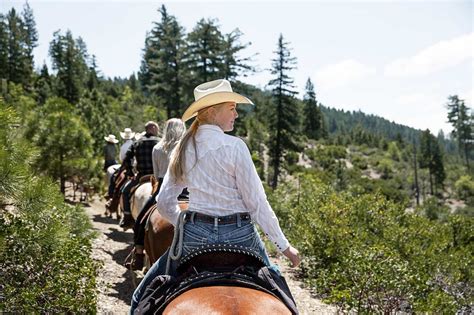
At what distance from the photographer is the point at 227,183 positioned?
Result: 2.85 metres

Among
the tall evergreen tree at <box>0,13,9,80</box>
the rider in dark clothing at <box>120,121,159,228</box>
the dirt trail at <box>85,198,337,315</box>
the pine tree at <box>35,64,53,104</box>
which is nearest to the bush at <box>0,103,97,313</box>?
the dirt trail at <box>85,198,337,315</box>

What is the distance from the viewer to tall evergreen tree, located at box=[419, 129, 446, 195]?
242 ft

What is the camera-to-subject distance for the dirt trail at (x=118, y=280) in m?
6.28

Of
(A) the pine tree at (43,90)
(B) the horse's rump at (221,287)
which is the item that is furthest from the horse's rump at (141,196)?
(A) the pine tree at (43,90)

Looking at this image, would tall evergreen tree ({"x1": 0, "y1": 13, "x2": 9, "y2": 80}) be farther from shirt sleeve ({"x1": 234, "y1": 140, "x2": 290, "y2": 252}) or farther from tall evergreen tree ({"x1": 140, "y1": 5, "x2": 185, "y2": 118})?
shirt sleeve ({"x1": 234, "y1": 140, "x2": 290, "y2": 252})

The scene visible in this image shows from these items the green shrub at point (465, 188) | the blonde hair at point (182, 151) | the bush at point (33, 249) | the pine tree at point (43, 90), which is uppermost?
the pine tree at point (43, 90)

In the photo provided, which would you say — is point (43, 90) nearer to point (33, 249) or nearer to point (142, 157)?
point (142, 157)

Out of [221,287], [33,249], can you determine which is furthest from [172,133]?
[221,287]

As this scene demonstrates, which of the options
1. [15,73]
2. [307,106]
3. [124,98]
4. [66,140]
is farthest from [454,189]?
[66,140]

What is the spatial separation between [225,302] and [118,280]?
5653 mm

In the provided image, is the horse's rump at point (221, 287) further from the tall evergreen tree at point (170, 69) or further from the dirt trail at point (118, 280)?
the tall evergreen tree at point (170, 69)

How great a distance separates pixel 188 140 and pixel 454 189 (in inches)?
3108

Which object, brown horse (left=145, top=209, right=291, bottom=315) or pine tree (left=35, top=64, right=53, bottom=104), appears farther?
pine tree (left=35, top=64, right=53, bottom=104)

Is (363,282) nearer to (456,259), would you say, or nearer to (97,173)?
(456,259)
